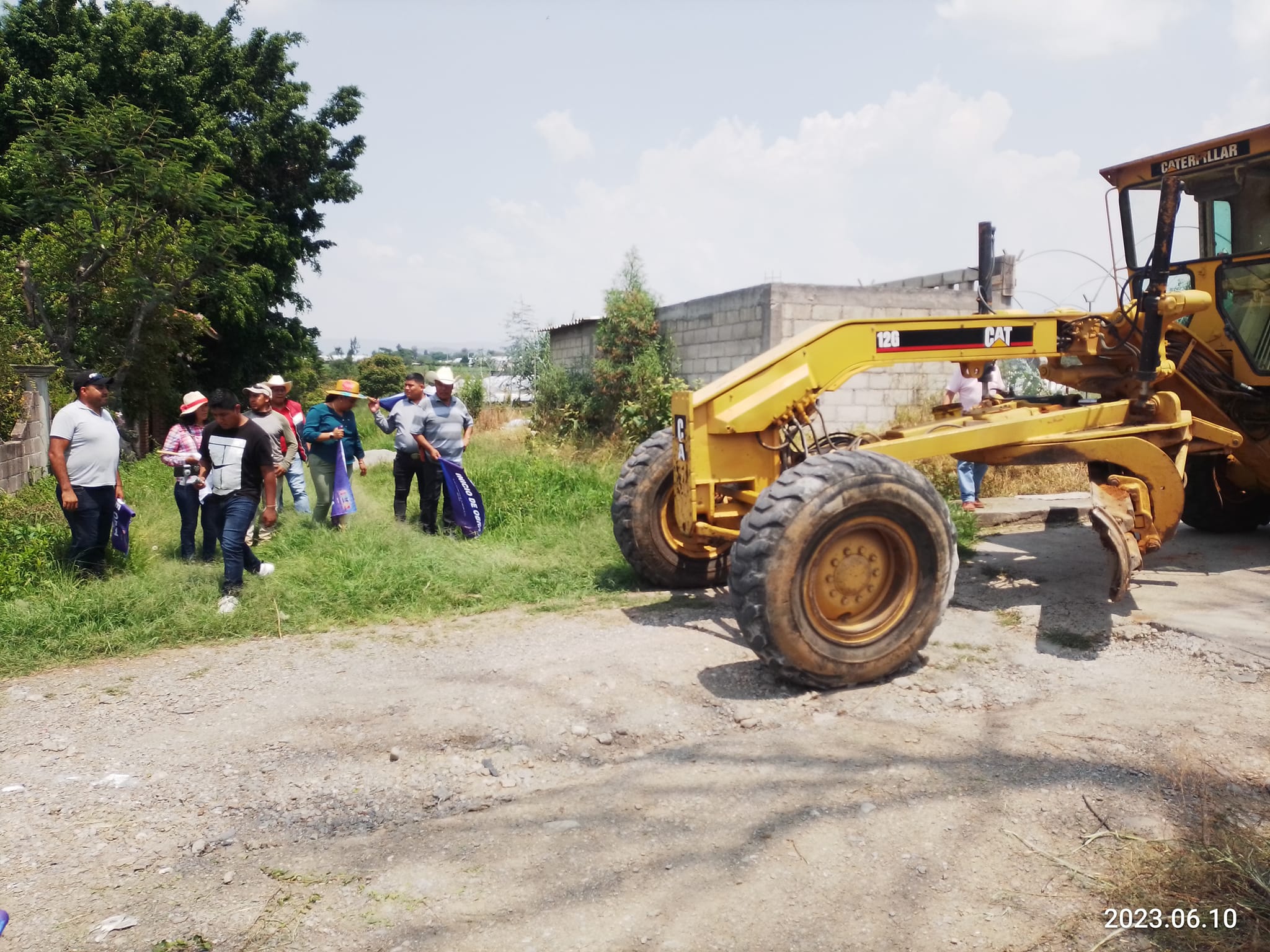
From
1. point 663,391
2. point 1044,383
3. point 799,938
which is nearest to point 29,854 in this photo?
point 799,938

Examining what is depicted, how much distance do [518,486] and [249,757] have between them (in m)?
5.53

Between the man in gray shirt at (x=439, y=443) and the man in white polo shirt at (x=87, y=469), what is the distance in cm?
245

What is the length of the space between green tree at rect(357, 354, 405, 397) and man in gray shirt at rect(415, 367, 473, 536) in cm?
2967

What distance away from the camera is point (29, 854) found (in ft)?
10.4

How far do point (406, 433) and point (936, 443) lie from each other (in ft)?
15.6

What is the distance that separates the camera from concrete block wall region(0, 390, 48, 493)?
918cm

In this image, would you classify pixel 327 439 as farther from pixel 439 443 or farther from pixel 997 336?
pixel 997 336

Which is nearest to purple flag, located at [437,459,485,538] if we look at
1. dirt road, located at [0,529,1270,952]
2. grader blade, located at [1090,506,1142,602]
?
→ dirt road, located at [0,529,1270,952]

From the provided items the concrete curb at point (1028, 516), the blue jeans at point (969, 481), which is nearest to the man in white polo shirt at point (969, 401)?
the blue jeans at point (969, 481)

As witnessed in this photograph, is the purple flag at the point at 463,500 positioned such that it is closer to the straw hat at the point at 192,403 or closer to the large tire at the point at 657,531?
the straw hat at the point at 192,403

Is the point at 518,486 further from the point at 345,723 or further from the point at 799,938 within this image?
the point at 799,938

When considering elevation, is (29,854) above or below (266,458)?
below

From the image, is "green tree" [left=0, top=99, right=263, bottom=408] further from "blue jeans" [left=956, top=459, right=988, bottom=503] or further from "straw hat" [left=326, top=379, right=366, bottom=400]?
"blue jeans" [left=956, top=459, right=988, bottom=503]

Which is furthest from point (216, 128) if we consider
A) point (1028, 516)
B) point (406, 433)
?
point (1028, 516)
